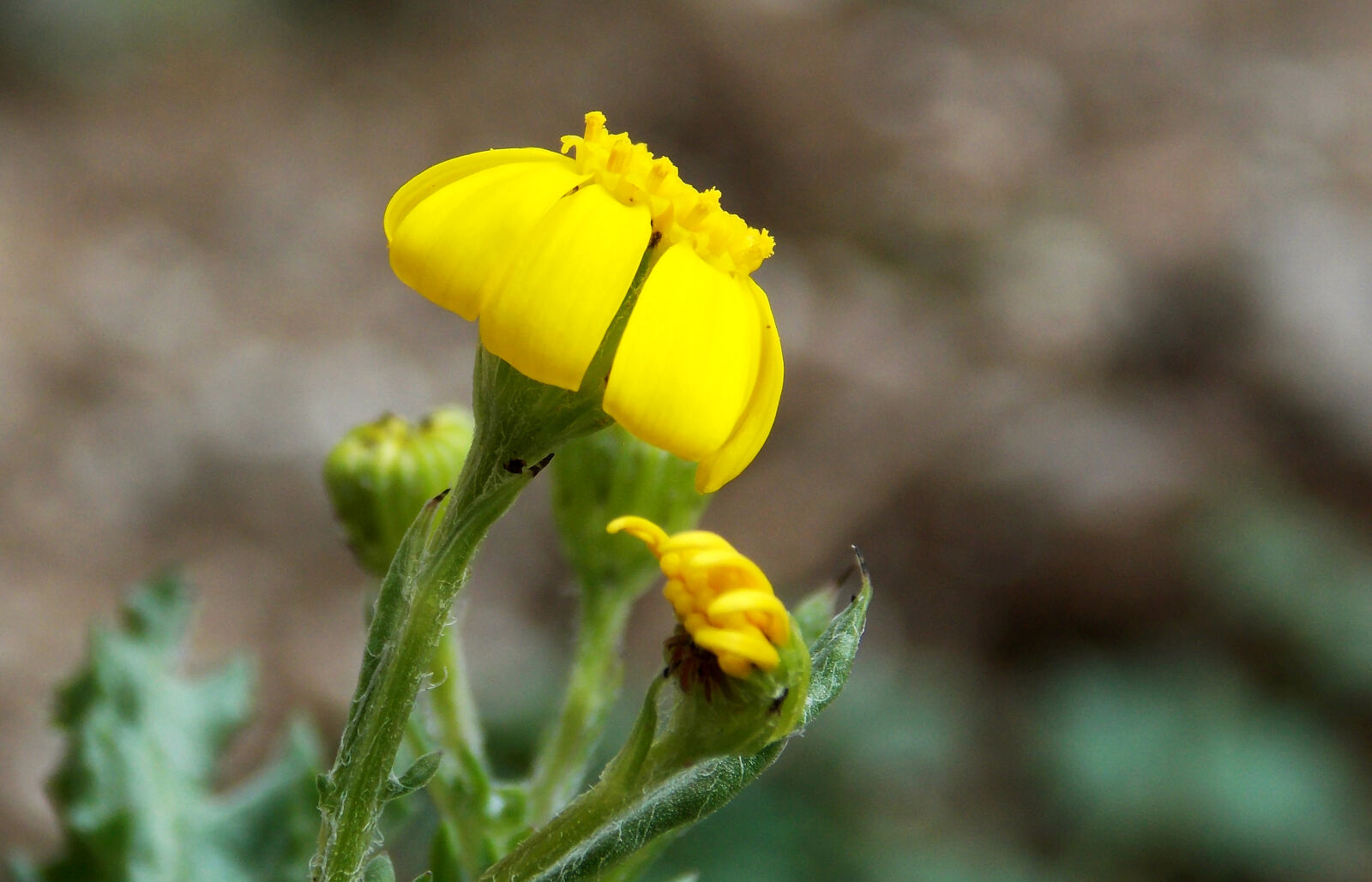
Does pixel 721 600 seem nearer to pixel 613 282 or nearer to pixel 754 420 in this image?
pixel 754 420

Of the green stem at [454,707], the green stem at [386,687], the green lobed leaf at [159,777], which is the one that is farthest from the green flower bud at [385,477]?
the green stem at [386,687]

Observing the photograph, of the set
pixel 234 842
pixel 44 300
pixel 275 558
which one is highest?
pixel 44 300

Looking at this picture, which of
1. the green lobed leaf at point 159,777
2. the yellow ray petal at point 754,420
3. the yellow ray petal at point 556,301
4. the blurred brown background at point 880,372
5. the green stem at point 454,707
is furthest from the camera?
the blurred brown background at point 880,372

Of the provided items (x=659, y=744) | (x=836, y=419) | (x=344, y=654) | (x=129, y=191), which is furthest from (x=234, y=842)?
(x=129, y=191)

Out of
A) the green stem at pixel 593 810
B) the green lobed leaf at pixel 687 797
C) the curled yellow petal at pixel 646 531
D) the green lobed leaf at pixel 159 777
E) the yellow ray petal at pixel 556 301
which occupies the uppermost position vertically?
the green lobed leaf at pixel 159 777

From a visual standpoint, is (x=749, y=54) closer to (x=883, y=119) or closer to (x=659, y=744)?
(x=883, y=119)

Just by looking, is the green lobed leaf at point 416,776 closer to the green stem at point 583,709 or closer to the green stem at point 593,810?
the green stem at point 593,810
